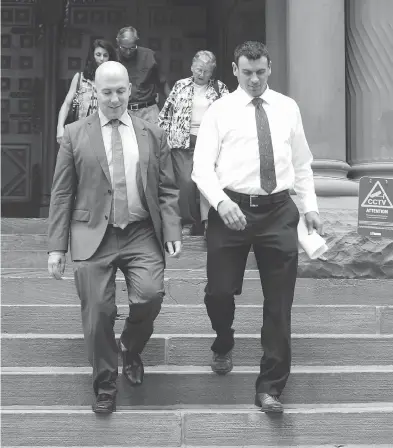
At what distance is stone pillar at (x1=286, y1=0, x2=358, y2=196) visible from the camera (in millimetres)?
8070

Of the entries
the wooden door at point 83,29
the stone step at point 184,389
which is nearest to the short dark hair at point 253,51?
the stone step at point 184,389

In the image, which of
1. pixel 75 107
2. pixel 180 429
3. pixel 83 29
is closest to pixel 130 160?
pixel 180 429

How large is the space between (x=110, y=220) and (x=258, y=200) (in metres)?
0.88

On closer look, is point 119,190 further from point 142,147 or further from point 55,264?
point 55,264

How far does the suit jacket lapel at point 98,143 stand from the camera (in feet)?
16.2

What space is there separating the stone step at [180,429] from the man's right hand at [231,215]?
3.83 feet

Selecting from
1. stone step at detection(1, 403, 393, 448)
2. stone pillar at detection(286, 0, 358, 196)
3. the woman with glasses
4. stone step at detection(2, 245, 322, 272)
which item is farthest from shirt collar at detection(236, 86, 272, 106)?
stone pillar at detection(286, 0, 358, 196)

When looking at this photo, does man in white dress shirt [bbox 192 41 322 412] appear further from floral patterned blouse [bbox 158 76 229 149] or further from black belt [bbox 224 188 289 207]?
floral patterned blouse [bbox 158 76 229 149]

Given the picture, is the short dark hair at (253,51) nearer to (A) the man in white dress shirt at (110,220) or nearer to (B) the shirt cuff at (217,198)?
(A) the man in white dress shirt at (110,220)

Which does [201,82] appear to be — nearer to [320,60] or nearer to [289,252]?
[320,60]

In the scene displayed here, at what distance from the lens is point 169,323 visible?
5965 millimetres

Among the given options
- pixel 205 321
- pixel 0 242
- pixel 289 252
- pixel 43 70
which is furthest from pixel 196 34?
pixel 289 252

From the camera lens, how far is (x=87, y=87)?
28.1 ft

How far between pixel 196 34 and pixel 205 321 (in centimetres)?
634
